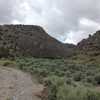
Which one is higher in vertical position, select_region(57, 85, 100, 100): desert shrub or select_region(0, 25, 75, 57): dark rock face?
select_region(0, 25, 75, 57): dark rock face

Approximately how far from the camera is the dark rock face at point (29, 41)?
281 ft

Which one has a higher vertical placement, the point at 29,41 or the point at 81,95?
the point at 29,41

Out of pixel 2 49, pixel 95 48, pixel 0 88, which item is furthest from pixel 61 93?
pixel 95 48

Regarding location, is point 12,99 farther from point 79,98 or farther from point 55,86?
point 79,98

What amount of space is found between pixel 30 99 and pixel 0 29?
79894 mm

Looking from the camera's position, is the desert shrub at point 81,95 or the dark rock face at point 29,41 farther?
the dark rock face at point 29,41

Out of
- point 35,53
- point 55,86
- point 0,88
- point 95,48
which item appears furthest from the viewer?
point 35,53

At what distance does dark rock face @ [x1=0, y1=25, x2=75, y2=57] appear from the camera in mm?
85650

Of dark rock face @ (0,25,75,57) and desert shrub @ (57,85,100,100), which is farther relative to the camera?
dark rock face @ (0,25,75,57)

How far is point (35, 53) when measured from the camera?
292 feet

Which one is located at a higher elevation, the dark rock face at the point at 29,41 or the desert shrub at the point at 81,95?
the dark rock face at the point at 29,41

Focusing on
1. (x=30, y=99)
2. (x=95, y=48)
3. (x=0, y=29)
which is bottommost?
(x=30, y=99)

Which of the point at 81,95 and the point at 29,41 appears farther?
the point at 29,41

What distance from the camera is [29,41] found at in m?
91.9
